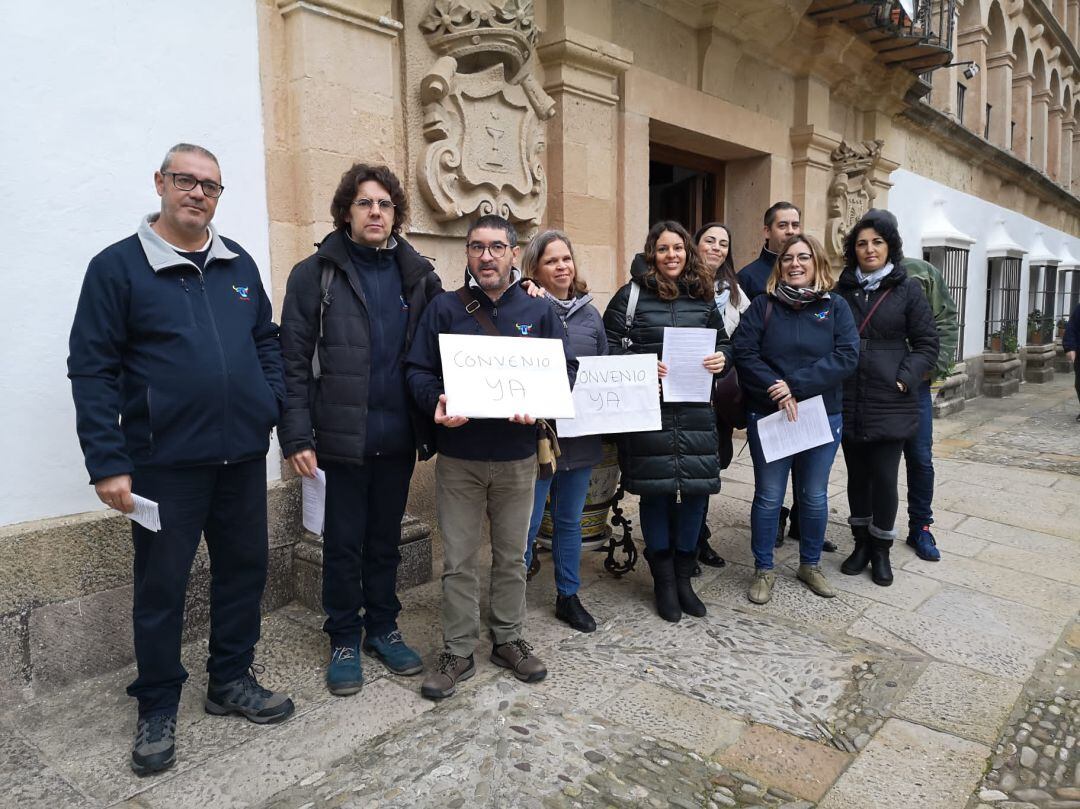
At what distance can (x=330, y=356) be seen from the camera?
289 cm

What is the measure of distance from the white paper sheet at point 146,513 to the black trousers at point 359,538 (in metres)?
0.65

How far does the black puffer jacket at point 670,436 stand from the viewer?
11.8 feet

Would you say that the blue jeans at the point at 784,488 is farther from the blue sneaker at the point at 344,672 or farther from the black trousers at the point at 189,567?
the black trousers at the point at 189,567

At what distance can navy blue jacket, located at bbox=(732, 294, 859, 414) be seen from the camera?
3.80m

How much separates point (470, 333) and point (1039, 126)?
63.0 ft

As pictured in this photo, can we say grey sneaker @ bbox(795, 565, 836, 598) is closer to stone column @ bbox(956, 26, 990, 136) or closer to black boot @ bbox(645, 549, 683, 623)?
black boot @ bbox(645, 549, 683, 623)

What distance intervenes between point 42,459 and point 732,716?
2763 millimetres

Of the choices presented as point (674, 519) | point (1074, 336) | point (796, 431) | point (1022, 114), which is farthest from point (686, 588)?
point (1022, 114)

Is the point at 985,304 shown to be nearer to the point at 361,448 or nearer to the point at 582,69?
the point at 582,69

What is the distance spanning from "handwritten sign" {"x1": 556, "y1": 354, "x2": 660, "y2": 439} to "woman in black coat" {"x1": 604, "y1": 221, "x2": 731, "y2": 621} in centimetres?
11

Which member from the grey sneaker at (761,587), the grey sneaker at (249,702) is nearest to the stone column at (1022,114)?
the grey sneaker at (761,587)

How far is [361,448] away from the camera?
2.89 m

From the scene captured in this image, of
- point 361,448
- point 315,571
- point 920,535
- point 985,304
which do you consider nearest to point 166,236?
point 361,448

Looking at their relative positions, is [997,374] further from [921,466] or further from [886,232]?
[886,232]
